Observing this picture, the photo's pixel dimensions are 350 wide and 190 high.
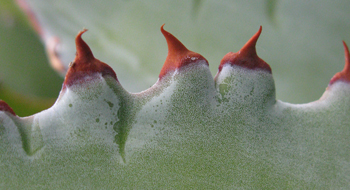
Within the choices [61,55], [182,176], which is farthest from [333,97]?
[61,55]

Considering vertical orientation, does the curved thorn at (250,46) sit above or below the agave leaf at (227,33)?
above

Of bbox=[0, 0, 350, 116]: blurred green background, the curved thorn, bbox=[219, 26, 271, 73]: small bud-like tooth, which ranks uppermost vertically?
the curved thorn

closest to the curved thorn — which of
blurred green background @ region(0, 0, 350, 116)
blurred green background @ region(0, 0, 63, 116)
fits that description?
blurred green background @ region(0, 0, 350, 116)

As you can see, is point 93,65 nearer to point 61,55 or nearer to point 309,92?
point 309,92

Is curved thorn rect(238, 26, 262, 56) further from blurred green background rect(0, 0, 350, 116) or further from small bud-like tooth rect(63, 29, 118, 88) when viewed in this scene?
blurred green background rect(0, 0, 350, 116)

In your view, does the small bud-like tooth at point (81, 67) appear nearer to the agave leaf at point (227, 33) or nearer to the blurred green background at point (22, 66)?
the agave leaf at point (227, 33)

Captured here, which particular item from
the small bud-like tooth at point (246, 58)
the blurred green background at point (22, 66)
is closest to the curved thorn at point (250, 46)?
the small bud-like tooth at point (246, 58)
